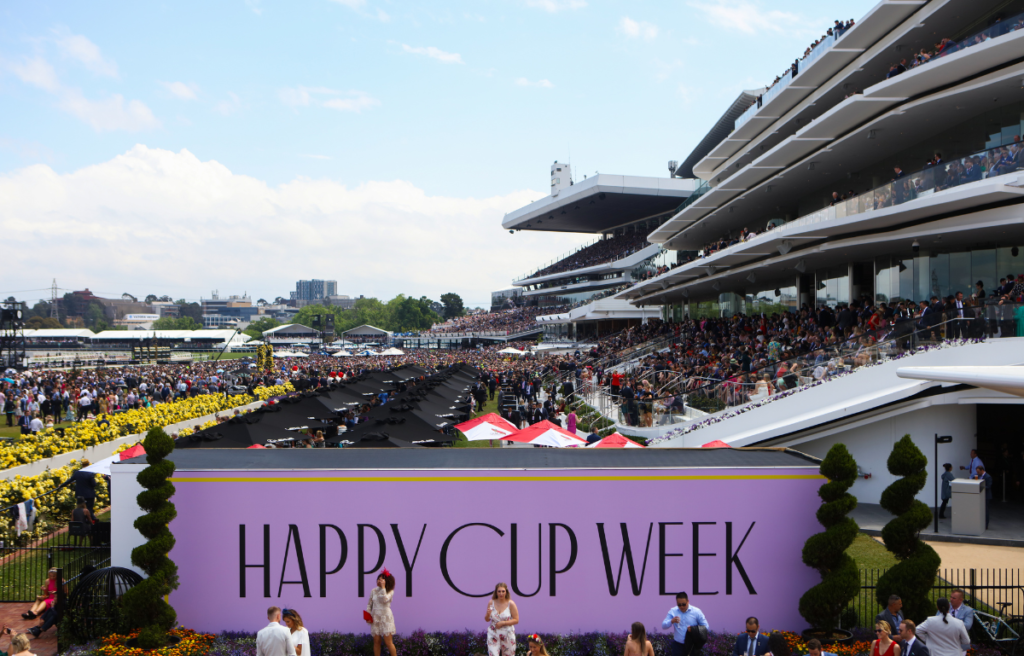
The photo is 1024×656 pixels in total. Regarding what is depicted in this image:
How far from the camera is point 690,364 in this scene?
24766 millimetres

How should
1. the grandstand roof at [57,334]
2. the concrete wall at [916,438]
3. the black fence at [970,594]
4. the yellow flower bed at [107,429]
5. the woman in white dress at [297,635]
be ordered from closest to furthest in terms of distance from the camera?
1. the woman in white dress at [297,635]
2. the black fence at [970,594]
3. the concrete wall at [916,438]
4. the yellow flower bed at [107,429]
5. the grandstand roof at [57,334]

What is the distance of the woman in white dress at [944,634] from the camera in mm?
7125

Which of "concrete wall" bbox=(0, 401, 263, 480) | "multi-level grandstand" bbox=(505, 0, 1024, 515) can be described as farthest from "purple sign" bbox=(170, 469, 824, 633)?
"concrete wall" bbox=(0, 401, 263, 480)

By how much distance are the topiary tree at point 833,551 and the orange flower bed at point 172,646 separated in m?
7.33

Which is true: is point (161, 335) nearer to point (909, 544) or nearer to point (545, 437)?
point (545, 437)

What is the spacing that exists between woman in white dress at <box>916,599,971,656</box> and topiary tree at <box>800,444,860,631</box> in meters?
0.76

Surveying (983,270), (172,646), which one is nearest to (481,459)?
(172,646)

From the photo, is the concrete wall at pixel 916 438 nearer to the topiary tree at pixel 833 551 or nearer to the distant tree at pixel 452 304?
the topiary tree at pixel 833 551

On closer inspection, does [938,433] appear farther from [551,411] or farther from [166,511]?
[166,511]

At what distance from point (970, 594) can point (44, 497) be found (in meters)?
17.3

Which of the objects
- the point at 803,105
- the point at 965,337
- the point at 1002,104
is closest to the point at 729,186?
the point at 803,105

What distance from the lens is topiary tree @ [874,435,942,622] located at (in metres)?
7.75

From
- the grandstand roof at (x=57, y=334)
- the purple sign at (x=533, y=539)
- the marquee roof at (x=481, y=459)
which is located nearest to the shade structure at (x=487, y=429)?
the marquee roof at (x=481, y=459)

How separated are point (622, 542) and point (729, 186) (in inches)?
1015
